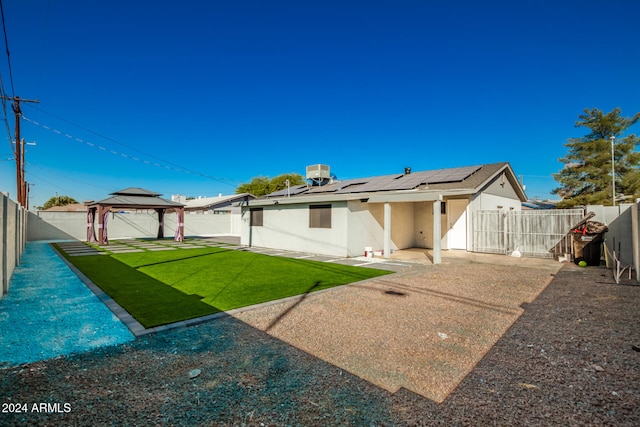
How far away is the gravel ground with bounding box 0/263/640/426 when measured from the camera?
233cm

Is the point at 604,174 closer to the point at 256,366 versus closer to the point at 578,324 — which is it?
the point at 578,324

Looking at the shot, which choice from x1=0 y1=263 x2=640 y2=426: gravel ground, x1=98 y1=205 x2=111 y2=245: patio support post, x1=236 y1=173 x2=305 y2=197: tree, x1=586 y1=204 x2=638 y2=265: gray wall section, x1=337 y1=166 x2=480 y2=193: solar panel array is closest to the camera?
x1=0 y1=263 x2=640 y2=426: gravel ground

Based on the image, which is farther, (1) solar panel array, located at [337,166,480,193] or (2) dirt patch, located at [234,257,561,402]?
(1) solar panel array, located at [337,166,480,193]

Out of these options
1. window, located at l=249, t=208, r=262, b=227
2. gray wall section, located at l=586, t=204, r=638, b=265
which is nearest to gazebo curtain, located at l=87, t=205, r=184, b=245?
window, located at l=249, t=208, r=262, b=227

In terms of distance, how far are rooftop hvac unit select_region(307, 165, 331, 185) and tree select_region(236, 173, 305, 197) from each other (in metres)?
20.5

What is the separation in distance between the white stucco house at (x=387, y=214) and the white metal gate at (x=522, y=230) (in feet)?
1.86

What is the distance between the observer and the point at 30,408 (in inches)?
96.0

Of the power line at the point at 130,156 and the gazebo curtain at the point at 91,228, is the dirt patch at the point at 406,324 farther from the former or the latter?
the gazebo curtain at the point at 91,228

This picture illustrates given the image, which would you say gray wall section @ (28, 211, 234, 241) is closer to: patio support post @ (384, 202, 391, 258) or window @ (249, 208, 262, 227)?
window @ (249, 208, 262, 227)

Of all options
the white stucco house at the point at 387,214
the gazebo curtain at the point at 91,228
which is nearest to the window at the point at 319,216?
the white stucco house at the point at 387,214

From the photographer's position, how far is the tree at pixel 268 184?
43094mm

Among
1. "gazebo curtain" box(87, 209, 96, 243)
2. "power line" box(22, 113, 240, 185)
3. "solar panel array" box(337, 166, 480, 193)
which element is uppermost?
"power line" box(22, 113, 240, 185)

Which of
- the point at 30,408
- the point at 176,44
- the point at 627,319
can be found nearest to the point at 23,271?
the point at 30,408

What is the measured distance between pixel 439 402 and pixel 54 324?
5.37 meters
